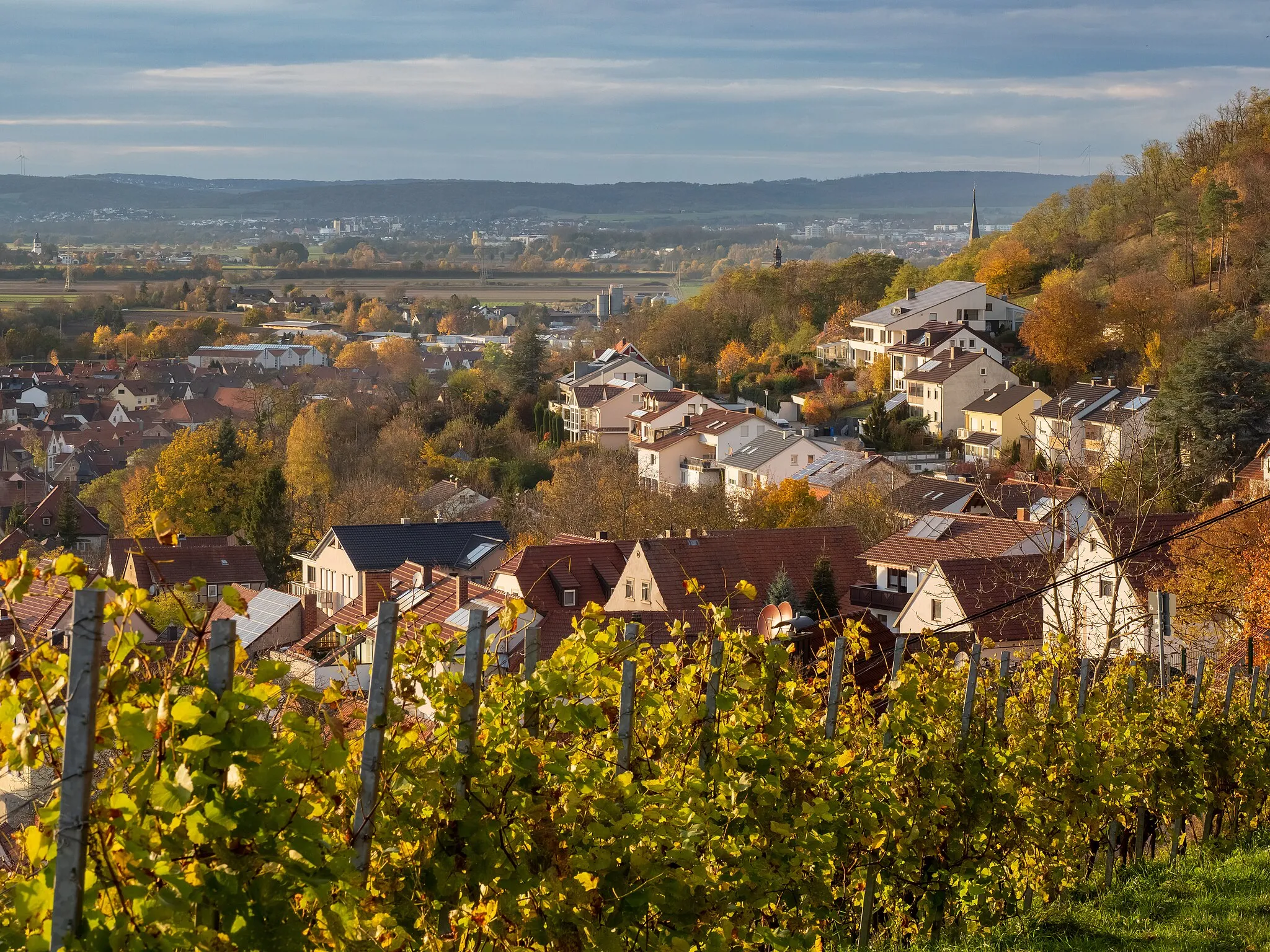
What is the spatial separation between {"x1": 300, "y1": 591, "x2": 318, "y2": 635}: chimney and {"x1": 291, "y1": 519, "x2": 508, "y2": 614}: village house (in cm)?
513

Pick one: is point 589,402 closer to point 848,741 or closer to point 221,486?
point 221,486

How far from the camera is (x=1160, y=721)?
28.6 ft

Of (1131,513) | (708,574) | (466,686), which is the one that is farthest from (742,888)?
(708,574)

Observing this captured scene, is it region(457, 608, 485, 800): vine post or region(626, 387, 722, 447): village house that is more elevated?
region(457, 608, 485, 800): vine post

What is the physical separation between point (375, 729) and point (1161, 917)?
16.0ft

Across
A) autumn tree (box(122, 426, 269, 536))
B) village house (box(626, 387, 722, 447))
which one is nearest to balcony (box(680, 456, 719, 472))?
village house (box(626, 387, 722, 447))

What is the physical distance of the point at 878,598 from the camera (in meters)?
31.0

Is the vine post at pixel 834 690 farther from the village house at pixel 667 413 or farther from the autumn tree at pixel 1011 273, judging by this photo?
the autumn tree at pixel 1011 273

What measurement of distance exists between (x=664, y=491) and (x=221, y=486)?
1609 cm

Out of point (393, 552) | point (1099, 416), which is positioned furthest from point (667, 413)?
point (393, 552)

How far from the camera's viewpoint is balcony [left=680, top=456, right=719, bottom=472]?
5500cm

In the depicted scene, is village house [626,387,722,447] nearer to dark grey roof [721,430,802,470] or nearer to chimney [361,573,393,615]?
dark grey roof [721,430,802,470]

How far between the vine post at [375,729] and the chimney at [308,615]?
27.3m

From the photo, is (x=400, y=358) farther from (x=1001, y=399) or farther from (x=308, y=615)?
(x=308, y=615)
